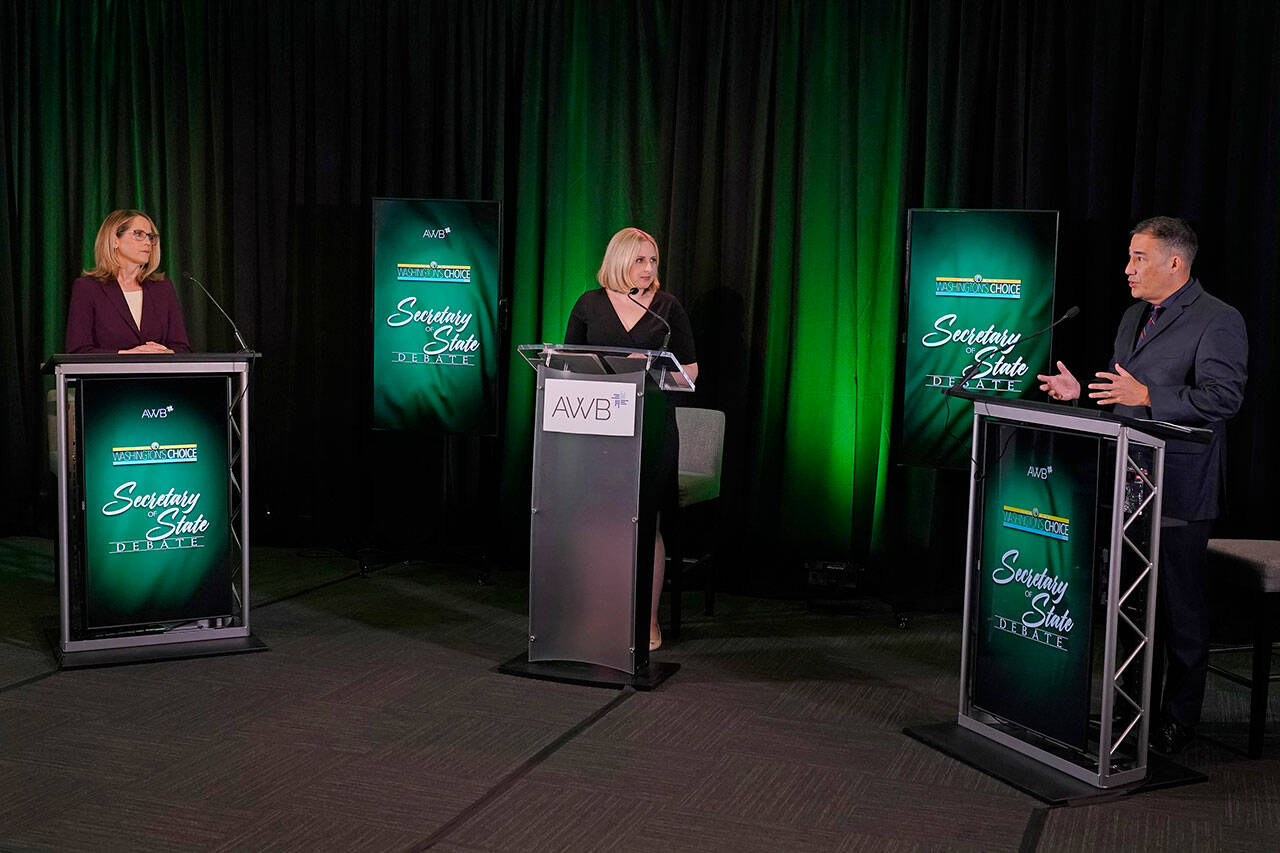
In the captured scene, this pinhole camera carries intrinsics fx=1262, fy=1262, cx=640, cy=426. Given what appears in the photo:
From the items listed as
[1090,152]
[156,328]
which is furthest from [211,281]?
[1090,152]

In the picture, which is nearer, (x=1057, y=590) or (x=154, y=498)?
(x=1057, y=590)

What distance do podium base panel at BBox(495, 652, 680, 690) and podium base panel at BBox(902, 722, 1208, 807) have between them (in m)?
0.93

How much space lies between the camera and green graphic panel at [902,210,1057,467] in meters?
5.07

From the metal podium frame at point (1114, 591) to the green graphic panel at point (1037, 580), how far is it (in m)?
0.04

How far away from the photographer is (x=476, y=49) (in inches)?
248

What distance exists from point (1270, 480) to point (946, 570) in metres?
1.39

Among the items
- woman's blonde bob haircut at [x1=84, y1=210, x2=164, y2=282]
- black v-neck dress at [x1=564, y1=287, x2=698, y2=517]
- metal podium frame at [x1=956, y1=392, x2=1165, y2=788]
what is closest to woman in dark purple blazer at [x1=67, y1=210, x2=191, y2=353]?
woman's blonde bob haircut at [x1=84, y1=210, x2=164, y2=282]

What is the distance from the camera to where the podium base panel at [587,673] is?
437 centimetres

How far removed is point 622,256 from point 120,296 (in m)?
2.17

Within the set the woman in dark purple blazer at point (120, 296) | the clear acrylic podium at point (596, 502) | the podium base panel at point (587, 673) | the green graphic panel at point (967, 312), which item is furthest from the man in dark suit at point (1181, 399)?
the woman in dark purple blazer at point (120, 296)

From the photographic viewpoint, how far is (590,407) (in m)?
4.27

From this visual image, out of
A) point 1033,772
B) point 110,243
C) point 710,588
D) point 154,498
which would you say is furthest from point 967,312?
point 110,243

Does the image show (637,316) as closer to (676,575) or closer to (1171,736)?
(676,575)

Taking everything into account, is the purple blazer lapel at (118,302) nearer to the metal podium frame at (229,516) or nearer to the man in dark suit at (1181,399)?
the metal podium frame at (229,516)
